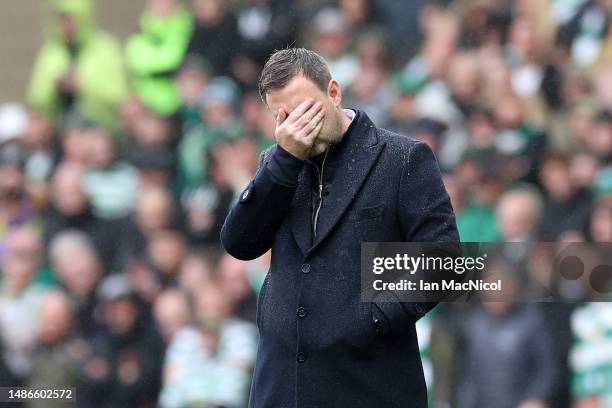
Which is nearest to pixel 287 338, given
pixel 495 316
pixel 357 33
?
pixel 495 316

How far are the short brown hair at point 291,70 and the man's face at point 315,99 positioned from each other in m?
0.01

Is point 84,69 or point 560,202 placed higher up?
point 84,69

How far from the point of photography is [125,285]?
4848 millimetres

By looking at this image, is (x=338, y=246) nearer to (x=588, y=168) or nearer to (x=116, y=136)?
(x=588, y=168)

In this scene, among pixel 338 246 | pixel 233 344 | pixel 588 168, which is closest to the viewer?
pixel 338 246

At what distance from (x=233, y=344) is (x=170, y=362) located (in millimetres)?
305

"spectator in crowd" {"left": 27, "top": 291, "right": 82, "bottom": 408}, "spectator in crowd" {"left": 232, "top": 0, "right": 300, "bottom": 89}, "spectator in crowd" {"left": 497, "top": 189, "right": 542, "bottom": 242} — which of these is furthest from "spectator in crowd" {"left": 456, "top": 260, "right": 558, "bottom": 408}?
"spectator in crowd" {"left": 27, "top": 291, "right": 82, "bottom": 408}

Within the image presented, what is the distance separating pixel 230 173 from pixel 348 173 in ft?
7.60

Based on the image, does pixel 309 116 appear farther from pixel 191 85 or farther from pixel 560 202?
pixel 191 85

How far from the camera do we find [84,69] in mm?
4965

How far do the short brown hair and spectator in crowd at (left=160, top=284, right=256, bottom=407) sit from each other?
2361 millimetres

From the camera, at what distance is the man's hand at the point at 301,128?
239 centimetres

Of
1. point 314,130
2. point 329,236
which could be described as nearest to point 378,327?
point 329,236

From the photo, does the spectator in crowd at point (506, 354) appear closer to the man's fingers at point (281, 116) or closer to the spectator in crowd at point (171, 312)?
the spectator in crowd at point (171, 312)
